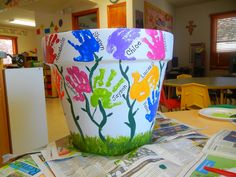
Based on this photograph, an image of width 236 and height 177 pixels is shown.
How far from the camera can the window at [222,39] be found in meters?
4.34

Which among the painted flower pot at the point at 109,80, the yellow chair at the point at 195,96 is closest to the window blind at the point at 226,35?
the yellow chair at the point at 195,96

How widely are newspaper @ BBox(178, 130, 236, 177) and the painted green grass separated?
0.10 meters

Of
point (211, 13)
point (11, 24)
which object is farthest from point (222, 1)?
point (11, 24)

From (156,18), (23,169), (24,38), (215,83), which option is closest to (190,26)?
(156,18)

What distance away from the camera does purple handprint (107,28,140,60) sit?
1.04 ft

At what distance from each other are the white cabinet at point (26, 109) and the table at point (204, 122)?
42.3 inches

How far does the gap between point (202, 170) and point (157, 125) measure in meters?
0.23

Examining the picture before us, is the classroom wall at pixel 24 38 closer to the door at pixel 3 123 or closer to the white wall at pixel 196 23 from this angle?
the white wall at pixel 196 23

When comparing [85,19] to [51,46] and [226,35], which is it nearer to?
[226,35]

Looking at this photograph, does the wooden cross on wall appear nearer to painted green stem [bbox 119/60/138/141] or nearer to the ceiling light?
the ceiling light

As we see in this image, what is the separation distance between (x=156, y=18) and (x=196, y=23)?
138 centimetres

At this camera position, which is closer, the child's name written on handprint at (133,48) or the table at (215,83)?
the child's name written on handprint at (133,48)

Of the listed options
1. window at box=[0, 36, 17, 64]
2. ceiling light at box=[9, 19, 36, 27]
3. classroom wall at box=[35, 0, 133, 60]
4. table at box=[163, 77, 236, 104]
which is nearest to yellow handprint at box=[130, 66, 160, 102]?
table at box=[163, 77, 236, 104]

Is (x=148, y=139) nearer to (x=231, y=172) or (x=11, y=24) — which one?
(x=231, y=172)
